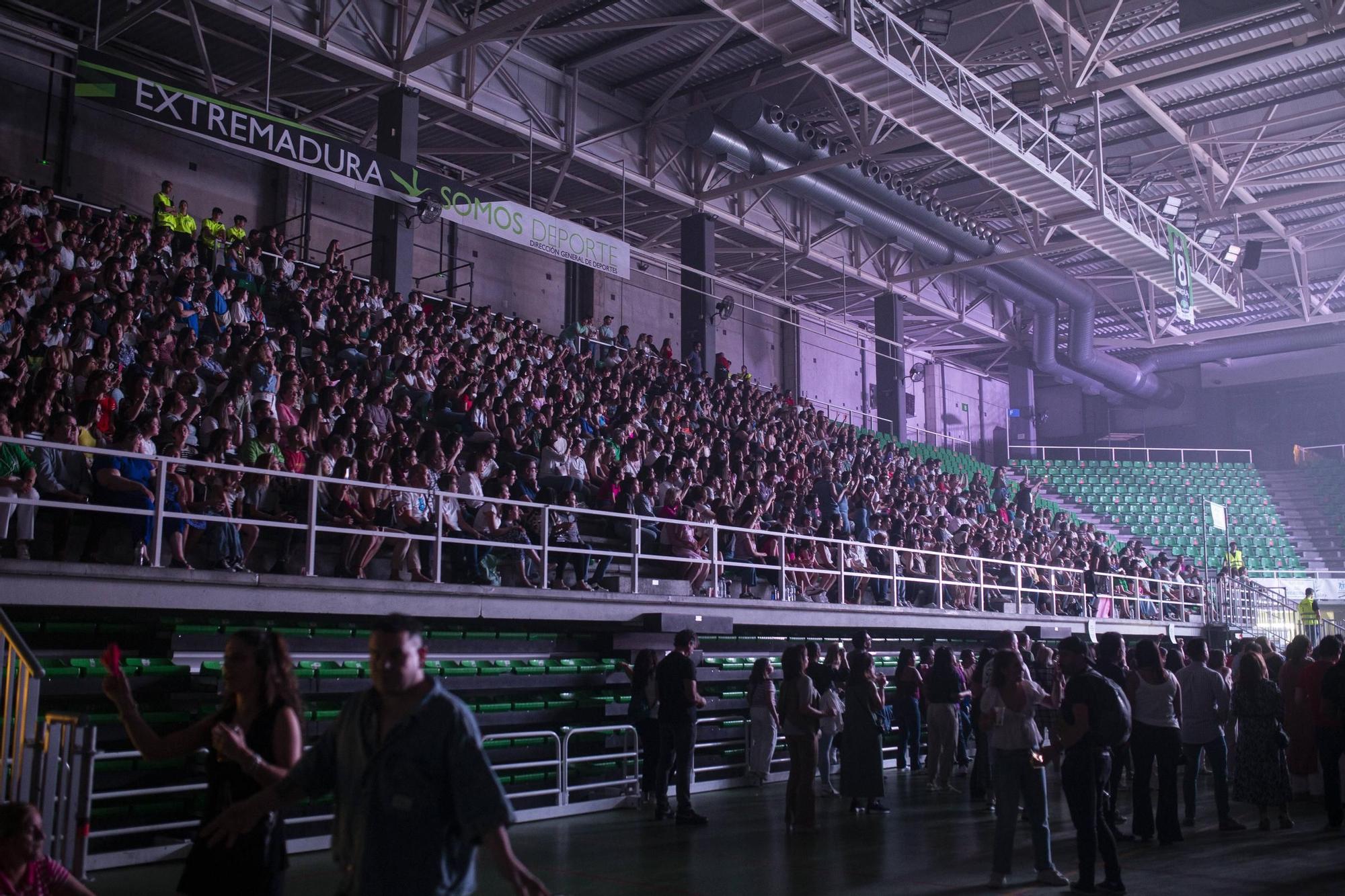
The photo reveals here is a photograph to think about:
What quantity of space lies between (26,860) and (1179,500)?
39.5m

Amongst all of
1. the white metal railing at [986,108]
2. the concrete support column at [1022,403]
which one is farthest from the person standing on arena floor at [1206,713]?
the concrete support column at [1022,403]

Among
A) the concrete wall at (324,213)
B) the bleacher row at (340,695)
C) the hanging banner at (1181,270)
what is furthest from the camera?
the hanging banner at (1181,270)

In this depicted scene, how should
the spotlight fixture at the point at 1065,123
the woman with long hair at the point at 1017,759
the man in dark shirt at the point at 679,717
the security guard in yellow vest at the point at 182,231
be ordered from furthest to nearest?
the spotlight fixture at the point at 1065,123
the security guard in yellow vest at the point at 182,231
the man in dark shirt at the point at 679,717
the woman with long hair at the point at 1017,759

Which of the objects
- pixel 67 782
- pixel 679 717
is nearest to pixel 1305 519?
pixel 679 717

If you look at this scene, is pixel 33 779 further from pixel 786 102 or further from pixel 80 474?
pixel 786 102

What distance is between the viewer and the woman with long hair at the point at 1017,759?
7754 millimetres

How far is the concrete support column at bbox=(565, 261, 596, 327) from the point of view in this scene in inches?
1071

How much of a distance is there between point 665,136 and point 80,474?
18.1 metres

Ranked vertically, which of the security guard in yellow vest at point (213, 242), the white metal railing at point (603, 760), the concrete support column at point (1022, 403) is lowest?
the white metal railing at point (603, 760)

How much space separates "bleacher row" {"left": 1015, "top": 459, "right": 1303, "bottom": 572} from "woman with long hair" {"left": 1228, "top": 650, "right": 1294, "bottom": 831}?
25687 mm

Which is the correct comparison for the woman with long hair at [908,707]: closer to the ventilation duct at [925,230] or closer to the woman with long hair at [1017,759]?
the woman with long hair at [1017,759]

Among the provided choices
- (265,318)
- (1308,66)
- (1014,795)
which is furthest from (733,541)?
(1308,66)

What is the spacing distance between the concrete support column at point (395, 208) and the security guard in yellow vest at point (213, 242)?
2778mm

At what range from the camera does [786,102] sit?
79.5 ft
